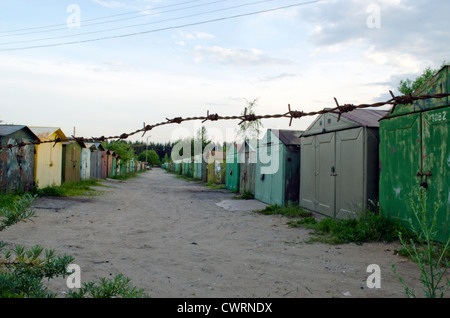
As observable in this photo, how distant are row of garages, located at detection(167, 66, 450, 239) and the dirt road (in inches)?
46.1

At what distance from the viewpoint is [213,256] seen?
202 inches

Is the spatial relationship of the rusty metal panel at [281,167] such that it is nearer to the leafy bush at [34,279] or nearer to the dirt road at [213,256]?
the dirt road at [213,256]

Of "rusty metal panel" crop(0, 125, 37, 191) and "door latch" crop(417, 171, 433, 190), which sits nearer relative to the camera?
"door latch" crop(417, 171, 433, 190)

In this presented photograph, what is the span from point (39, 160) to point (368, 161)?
11.9 m

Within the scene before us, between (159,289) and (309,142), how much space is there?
23.4 ft

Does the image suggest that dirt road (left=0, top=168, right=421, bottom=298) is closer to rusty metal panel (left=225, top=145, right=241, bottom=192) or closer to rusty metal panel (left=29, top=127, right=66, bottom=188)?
rusty metal panel (left=29, top=127, right=66, bottom=188)

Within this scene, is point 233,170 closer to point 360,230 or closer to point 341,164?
point 341,164

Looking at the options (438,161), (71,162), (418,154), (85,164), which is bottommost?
(85,164)

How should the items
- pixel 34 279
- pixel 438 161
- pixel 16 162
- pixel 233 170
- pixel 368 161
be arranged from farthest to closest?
1. pixel 233 170
2. pixel 16 162
3. pixel 368 161
4. pixel 438 161
5. pixel 34 279

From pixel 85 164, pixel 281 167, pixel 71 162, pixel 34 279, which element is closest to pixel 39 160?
pixel 71 162

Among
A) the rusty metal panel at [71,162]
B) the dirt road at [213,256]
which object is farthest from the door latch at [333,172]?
the rusty metal panel at [71,162]

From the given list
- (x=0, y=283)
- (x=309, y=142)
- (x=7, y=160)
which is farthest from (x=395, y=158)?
(x=7, y=160)

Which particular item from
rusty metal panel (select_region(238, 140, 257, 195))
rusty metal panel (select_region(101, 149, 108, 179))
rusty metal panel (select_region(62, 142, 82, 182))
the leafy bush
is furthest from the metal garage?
rusty metal panel (select_region(101, 149, 108, 179))

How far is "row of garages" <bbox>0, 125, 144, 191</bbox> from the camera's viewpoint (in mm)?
10711
